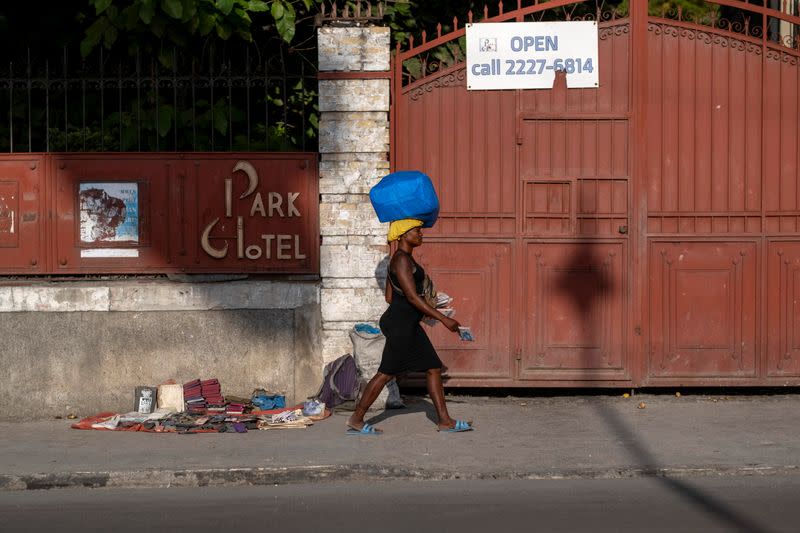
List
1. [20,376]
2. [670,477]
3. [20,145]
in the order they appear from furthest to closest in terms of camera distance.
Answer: [20,145] < [20,376] < [670,477]

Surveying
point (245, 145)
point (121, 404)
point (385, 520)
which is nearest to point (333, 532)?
point (385, 520)

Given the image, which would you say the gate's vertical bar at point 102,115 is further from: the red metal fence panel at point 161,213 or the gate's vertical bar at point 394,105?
the gate's vertical bar at point 394,105

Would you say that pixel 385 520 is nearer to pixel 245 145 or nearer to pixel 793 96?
pixel 245 145

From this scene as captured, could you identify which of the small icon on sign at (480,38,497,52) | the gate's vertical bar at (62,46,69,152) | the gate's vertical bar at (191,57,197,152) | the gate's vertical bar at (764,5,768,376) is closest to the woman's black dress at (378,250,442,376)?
the small icon on sign at (480,38,497,52)

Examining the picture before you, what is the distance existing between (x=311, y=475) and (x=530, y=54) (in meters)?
4.31

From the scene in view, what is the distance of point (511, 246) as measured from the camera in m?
10.2

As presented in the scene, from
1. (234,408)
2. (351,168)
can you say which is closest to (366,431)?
(234,408)

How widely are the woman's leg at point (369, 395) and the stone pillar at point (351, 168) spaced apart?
1209mm

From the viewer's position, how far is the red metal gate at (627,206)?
10148 mm

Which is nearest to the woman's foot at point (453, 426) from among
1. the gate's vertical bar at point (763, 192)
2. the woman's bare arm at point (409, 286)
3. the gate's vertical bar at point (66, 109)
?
the woman's bare arm at point (409, 286)

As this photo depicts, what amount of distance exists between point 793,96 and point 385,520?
18.8 feet

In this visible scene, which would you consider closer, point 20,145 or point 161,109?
point 161,109

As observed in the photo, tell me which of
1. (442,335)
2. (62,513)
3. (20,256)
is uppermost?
(20,256)

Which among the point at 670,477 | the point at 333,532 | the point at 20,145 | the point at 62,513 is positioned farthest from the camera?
the point at 20,145
